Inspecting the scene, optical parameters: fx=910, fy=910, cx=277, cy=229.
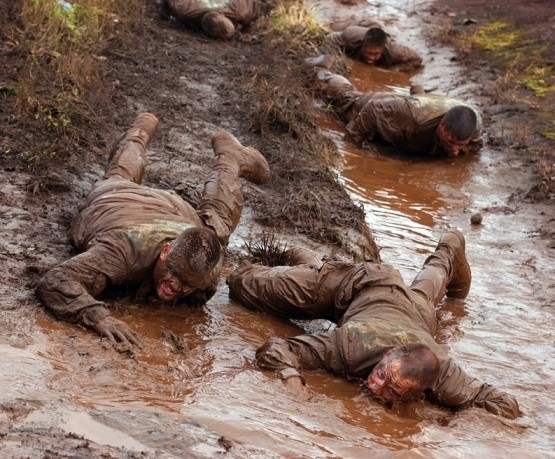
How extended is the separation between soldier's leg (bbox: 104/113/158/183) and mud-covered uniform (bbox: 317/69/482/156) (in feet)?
Answer: 12.8

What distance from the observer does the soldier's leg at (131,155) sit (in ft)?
21.4

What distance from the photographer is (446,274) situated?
21.5 feet

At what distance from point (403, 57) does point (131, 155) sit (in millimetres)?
7742

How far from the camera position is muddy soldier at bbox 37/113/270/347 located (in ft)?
16.6

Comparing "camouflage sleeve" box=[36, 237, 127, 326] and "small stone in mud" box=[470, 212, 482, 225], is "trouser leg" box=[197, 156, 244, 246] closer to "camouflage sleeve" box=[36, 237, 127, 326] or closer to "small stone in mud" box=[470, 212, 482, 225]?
"camouflage sleeve" box=[36, 237, 127, 326]

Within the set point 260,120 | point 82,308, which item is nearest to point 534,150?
point 260,120

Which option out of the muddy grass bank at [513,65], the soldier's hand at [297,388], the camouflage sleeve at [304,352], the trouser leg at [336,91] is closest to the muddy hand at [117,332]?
the camouflage sleeve at [304,352]

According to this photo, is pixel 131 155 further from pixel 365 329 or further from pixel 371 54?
pixel 371 54

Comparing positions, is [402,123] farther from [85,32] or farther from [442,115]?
[85,32]

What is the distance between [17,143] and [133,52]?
11.8ft

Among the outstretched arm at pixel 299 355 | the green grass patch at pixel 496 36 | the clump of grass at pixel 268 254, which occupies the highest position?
the green grass patch at pixel 496 36

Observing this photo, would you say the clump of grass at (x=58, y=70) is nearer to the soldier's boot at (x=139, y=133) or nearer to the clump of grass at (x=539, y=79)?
the soldier's boot at (x=139, y=133)

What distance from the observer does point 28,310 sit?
5.05 m

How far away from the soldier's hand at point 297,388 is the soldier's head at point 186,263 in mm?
837
